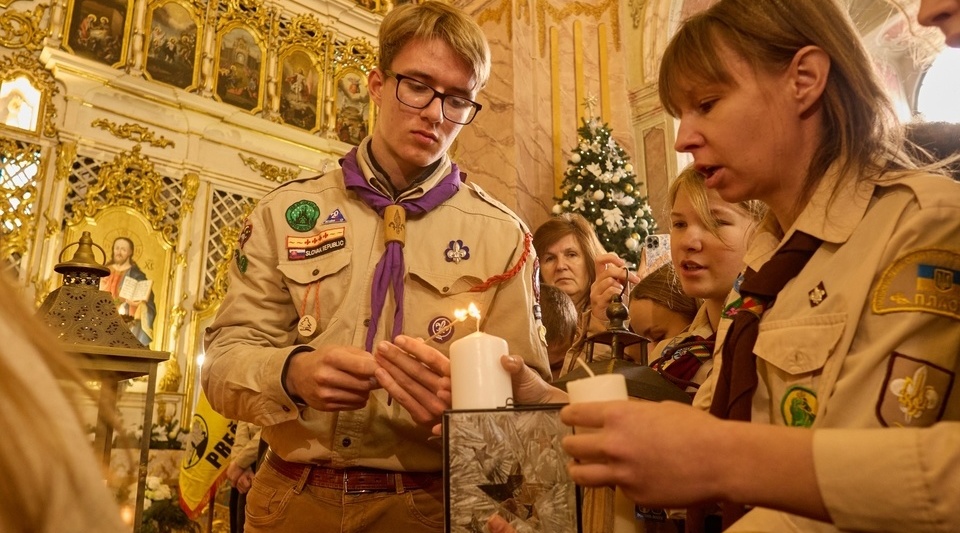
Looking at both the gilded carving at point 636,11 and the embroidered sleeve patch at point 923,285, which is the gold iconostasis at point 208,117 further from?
the embroidered sleeve patch at point 923,285

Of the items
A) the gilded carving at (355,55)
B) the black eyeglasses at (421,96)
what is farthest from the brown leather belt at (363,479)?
the gilded carving at (355,55)

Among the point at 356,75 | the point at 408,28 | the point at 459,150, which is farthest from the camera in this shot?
the point at 356,75

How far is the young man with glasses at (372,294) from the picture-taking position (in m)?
1.39

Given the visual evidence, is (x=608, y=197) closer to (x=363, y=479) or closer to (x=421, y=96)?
(x=421, y=96)

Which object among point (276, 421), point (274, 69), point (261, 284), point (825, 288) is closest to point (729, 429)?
point (825, 288)

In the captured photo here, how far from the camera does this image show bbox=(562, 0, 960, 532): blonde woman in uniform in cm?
68

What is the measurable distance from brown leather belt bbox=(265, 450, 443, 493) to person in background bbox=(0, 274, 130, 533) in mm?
954

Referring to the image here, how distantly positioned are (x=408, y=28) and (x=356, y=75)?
24.3ft

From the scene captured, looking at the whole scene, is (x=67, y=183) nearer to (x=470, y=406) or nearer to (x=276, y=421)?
(x=276, y=421)

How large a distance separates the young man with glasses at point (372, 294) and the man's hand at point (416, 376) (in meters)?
0.05

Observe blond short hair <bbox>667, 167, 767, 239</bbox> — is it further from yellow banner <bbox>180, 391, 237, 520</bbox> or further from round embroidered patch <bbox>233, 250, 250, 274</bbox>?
yellow banner <bbox>180, 391, 237, 520</bbox>


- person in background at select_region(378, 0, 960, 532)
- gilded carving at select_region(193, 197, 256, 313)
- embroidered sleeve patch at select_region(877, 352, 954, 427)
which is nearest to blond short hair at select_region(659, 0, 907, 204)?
person in background at select_region(378, 0, 960, 532)

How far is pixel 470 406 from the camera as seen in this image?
3.24 ft

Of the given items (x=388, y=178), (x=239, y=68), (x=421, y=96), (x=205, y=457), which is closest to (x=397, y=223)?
(x=388, y=178)
